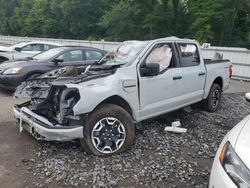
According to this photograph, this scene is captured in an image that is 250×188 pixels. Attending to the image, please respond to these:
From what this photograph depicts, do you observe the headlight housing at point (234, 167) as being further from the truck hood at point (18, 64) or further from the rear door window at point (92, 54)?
the rear door window at point (92, 54)

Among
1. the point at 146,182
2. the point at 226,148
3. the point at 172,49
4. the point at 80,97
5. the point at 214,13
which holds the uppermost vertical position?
the point at 214,13

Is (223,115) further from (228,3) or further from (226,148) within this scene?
(228,3)

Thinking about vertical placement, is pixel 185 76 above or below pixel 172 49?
below

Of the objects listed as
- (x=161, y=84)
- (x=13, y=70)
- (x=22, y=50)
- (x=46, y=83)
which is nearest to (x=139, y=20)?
(x=22, y=50)

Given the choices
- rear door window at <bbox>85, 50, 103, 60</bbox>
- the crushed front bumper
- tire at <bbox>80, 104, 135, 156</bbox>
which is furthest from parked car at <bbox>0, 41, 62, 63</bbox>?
tire at <bbox>80, 104, 135, 156</bbox>

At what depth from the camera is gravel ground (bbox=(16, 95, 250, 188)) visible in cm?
347

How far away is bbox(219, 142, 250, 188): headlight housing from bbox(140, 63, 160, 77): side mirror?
2.11 metres

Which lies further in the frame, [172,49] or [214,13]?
[214,13]

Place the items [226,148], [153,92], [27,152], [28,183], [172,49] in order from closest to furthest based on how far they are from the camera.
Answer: [226,148] < [28,183] < [27,152] < [153,92] < [172,49]

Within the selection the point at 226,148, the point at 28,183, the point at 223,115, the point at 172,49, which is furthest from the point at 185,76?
the point at 28,183

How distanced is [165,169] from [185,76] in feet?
7.09

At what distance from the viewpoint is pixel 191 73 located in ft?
17.9

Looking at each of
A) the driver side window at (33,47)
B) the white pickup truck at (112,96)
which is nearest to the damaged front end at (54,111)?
the white pickup truck at (112,96)

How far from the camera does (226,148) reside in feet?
8.20
